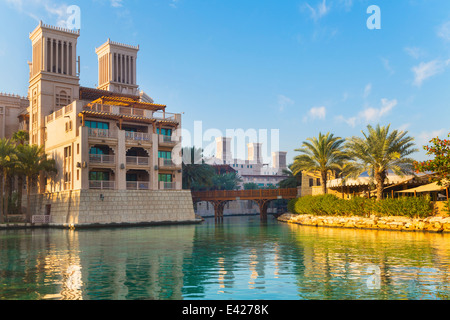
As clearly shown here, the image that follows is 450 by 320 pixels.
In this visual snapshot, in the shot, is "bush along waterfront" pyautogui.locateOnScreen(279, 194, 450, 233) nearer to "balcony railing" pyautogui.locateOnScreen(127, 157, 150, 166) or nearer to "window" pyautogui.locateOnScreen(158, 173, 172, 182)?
"window" pyautogui.locateOnScreen(158, 173, 172, 182)

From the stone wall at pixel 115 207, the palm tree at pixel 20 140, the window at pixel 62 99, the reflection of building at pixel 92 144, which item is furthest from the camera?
the window at pixel 62 99

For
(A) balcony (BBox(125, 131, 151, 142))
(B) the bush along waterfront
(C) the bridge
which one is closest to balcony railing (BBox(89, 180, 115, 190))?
(A) balcony (BBox(125, 131, 151, 142))

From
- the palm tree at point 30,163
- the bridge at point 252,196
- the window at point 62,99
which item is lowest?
the bridge at point 252,196

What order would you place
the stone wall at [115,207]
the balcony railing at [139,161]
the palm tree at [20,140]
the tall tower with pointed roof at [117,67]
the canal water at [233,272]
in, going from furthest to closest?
the tall tower with pointed roof at [117,67] → the palm tree at [20,140] → the balcony railing at [139,161] → the stone wall at [115,207] → the canal water at [233,272]

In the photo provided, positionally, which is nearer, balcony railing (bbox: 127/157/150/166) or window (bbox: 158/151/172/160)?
balcony railing (bbox: 127/157/150/166)

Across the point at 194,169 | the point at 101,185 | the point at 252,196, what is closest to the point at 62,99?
the point at 101,185

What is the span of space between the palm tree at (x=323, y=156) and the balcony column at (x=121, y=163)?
58.0 ft

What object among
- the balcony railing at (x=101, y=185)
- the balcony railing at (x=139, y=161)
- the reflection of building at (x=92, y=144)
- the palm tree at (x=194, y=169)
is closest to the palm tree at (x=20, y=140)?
the reflection of building at (x=92, y=144)

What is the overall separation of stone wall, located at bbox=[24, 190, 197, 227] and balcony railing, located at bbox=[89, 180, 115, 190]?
0.64 metres

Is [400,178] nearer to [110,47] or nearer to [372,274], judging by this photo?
[372,274]

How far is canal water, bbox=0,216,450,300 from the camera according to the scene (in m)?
11.1

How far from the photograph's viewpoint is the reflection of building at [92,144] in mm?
45250

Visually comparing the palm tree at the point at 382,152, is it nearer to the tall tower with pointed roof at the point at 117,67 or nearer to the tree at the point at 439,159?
the tree at the point at 439,159
